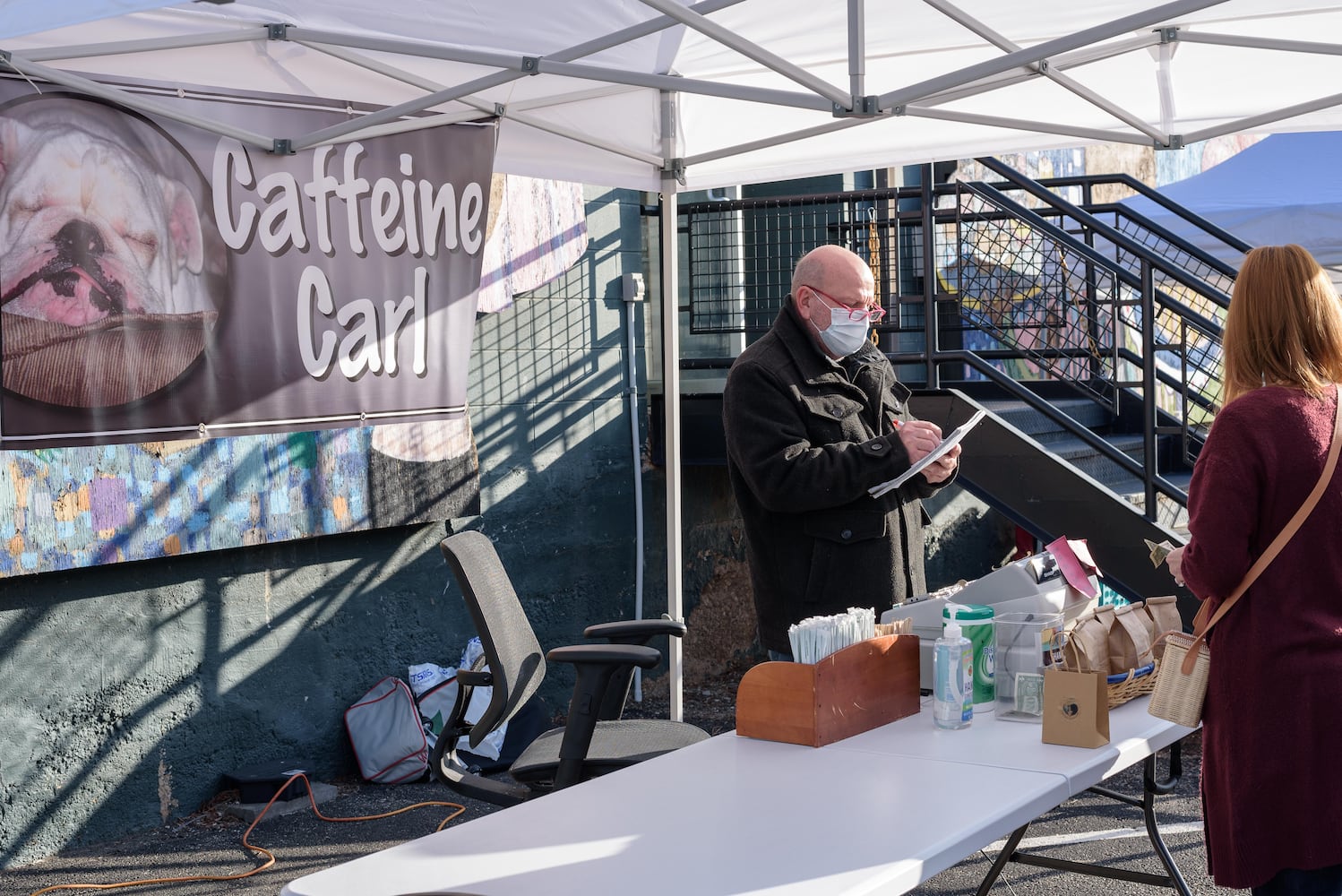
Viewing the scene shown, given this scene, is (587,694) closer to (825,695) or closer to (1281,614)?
(825,695)

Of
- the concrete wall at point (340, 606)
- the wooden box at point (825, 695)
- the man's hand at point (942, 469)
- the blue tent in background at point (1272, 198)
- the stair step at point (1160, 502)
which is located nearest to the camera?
the wooden box at point (825, 695)

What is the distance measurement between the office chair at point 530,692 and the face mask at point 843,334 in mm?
965

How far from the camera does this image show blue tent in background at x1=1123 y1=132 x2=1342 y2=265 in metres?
9.22

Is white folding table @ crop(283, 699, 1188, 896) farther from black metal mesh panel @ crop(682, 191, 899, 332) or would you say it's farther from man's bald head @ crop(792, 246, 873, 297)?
black metal mesh panel @ crop(682, 191, 899, 332)

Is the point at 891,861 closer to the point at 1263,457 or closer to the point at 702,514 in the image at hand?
the point at 1263,457

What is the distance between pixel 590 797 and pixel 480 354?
4261 mm

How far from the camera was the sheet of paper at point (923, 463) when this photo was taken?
3.35 meters

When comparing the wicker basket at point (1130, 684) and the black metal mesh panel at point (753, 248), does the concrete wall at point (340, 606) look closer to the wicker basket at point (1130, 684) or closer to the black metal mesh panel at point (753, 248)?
the black metal mesh panel at point (753, 248)

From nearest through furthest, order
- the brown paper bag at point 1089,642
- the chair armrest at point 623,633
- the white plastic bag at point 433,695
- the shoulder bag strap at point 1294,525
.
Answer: the shoulder bag strap at point 1294,525, the brown paper bag at point 1089,642, the chair armrest at point 623,633, the white plastic bag at point 433,695

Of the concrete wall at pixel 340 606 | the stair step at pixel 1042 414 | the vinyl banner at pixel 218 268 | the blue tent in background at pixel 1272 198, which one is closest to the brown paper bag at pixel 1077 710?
the vinyl banner at pixel 218 268

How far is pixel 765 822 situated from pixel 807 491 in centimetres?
150

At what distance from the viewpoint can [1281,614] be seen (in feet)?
7.85

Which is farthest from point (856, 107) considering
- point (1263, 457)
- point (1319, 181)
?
point (1319, 181)

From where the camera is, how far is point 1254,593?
2416 mm
